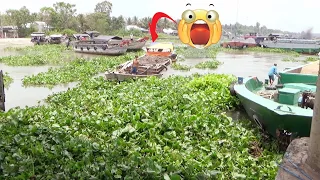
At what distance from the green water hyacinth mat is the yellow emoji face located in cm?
151

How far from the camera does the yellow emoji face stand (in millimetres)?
6738

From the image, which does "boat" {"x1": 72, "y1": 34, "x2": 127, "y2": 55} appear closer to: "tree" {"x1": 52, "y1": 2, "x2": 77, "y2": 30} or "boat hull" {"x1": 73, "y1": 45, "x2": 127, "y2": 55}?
"boat hull" {"x1": 73, "y1": 45, "x2": 127, "y2": 55}

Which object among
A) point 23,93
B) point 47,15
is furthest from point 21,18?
point 23,93

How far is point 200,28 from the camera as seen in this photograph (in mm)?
7219

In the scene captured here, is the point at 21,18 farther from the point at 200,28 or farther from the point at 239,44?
the point at 200,28

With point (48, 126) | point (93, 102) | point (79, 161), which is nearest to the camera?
point (79, 161)

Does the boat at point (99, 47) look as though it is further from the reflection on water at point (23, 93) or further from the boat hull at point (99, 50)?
the reflection on water at point (23, 93)

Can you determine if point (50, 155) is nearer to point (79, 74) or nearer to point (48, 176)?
point (48, 176)

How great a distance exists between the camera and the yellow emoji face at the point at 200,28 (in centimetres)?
674

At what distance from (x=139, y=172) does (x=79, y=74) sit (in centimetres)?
1085

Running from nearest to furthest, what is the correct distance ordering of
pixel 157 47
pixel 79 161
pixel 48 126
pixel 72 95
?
1. pixel 79 161
2. pixel 48 126
3. pixel 72 95
4. pixel 157 47

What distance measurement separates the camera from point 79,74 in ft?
45.4

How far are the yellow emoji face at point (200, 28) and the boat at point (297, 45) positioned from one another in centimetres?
2746

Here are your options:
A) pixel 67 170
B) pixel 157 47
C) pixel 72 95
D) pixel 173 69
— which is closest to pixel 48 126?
pixel 67 170
